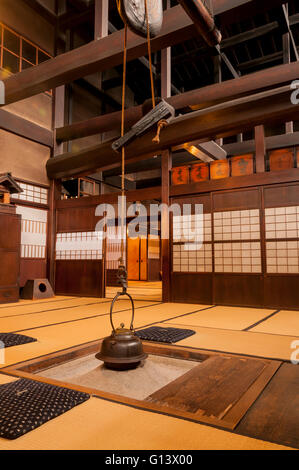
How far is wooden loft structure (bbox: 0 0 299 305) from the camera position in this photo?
4.21m

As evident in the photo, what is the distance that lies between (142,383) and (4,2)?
23.3 ft

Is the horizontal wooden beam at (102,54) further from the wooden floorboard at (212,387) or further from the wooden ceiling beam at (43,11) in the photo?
the wooden floorboard at (212,387)

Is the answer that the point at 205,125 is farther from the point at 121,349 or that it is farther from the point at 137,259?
the point at 137,259

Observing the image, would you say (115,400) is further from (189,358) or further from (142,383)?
(189,358)

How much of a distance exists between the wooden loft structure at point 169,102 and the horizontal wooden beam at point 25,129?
0.07 ft

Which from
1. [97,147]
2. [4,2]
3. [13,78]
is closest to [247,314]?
[97,147]

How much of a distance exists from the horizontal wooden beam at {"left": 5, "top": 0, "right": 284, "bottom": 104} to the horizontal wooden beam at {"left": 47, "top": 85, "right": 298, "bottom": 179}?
3.86 feet

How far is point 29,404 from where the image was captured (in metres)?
1.46

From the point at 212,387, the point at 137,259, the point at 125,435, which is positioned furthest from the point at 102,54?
the point at 137,259

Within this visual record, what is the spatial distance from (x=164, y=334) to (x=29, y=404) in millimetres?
1642

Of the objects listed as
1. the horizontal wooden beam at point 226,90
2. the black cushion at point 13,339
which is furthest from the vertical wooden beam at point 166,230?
the black cushion at point 13,339

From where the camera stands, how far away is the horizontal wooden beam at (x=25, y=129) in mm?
5895

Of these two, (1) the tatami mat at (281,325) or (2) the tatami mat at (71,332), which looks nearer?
(2) the tatami mat at (71,332)

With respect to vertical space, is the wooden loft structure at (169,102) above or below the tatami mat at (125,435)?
above
